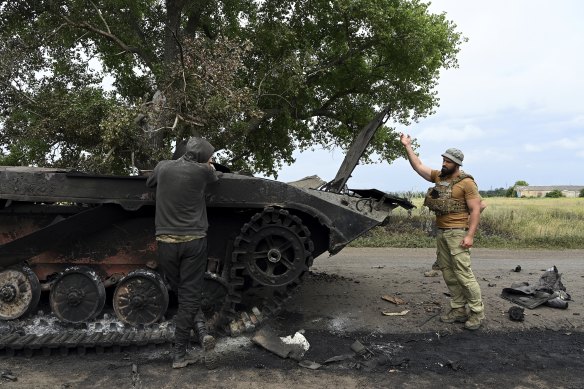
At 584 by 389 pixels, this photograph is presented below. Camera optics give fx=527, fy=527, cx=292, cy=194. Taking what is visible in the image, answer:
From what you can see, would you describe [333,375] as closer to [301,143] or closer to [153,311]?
[153,311]

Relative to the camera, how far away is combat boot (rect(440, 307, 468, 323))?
6473mm

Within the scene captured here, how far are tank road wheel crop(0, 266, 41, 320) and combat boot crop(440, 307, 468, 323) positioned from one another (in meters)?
Result: 4.75

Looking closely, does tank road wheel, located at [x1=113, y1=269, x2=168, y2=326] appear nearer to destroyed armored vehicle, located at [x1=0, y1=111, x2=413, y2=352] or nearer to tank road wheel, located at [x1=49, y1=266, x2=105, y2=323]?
destroyed armored vehicle, located at [x1=0, y1=111, x2=413, y2=352]

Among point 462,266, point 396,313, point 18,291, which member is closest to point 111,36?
point 18,291

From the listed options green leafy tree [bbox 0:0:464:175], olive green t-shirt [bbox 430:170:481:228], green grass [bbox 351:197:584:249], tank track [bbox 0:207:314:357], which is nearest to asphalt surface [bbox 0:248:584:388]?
tank track [bbox 0:207:314:357]

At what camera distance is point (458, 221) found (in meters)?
6.26

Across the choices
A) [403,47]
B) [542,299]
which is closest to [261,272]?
[542,299]

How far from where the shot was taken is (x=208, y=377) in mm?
4703

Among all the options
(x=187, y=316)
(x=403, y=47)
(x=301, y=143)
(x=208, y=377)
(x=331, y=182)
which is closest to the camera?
(x=208, y=377)

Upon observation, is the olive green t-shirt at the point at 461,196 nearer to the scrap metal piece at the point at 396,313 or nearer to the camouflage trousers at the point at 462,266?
the camouflage trousers at the point at 462,266

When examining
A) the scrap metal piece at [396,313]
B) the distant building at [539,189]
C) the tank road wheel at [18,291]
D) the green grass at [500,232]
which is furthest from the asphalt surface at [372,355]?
the distant building at [539,189]

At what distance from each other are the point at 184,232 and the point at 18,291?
7.09 feet

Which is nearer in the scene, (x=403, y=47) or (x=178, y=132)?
(x=178, y=132)

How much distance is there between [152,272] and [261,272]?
3.94ft
